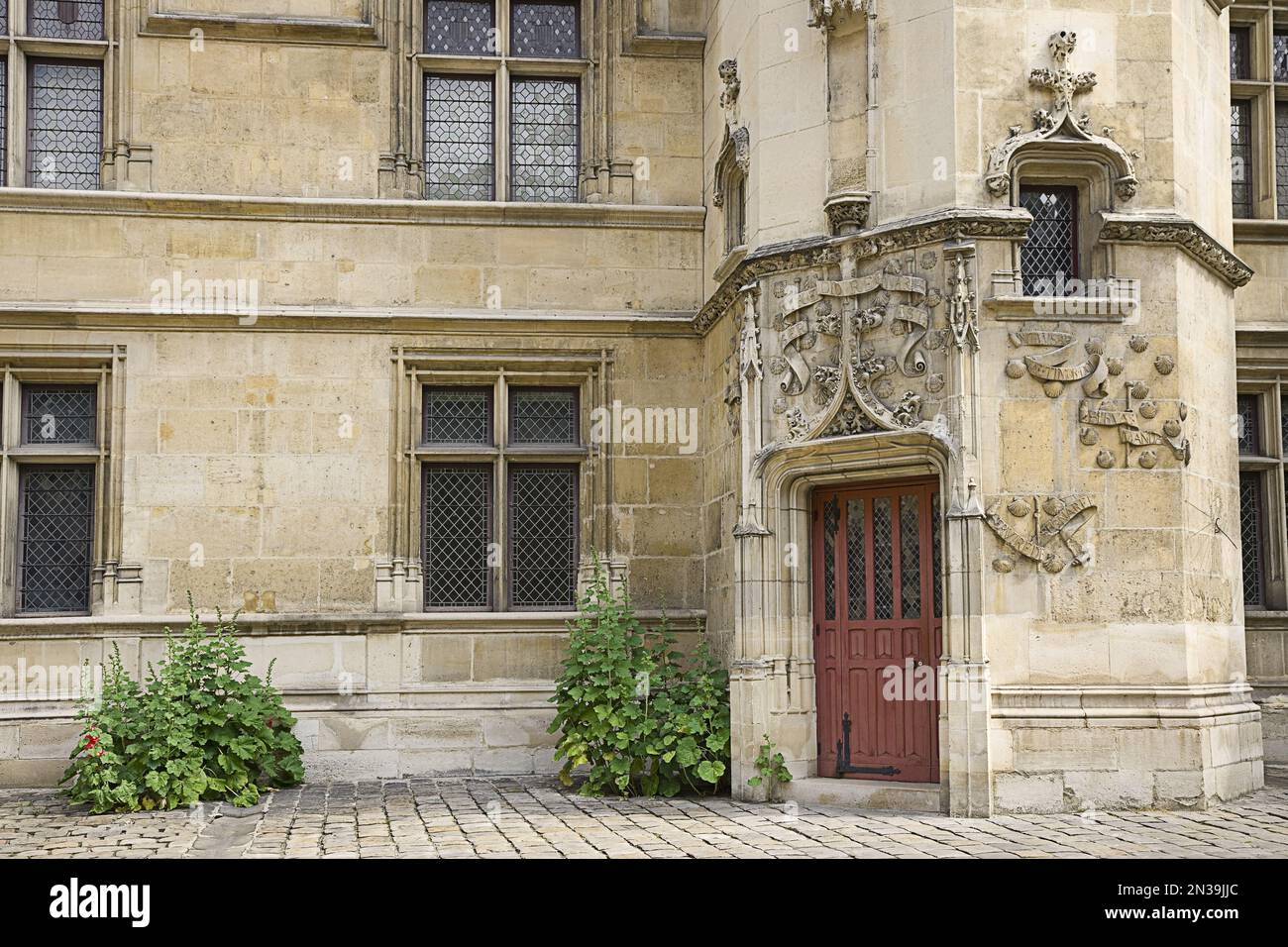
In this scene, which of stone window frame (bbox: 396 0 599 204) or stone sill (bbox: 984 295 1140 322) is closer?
stone sill (bbox: 984 295 1140 322)

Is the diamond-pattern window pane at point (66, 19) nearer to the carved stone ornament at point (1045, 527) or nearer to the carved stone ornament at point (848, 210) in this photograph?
the carved stone ornament at point (848, 210)

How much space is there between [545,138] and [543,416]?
2309 mm

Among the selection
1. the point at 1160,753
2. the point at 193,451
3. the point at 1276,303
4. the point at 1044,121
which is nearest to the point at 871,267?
the point at 1044,121

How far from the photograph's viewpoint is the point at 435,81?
12.4 m

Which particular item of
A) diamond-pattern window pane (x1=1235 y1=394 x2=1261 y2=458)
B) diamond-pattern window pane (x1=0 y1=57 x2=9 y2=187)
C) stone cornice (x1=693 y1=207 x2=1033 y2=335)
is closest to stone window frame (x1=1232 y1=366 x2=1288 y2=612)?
diamond-pattern window pane (x1=1235 y1=394 x2=1261 y2=458)

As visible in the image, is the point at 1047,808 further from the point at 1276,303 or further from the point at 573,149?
the point at 573,149

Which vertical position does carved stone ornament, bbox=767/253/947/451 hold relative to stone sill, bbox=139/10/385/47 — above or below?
below

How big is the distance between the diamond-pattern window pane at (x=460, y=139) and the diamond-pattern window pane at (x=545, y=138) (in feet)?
0.71

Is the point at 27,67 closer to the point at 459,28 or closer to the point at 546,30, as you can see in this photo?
the point at 459,28

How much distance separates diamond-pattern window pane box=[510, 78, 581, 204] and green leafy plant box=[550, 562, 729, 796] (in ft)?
11.7

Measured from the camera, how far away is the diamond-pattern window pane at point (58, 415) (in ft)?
38.8

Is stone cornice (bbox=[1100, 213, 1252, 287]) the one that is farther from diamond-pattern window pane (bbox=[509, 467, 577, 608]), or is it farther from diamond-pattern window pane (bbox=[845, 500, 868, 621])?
diamond-pattern window pane (bbox=[509, 467, 577, 608])

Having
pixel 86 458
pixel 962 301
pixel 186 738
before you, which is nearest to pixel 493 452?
pixel 86 458

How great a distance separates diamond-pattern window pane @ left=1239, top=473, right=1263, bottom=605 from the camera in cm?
1215
